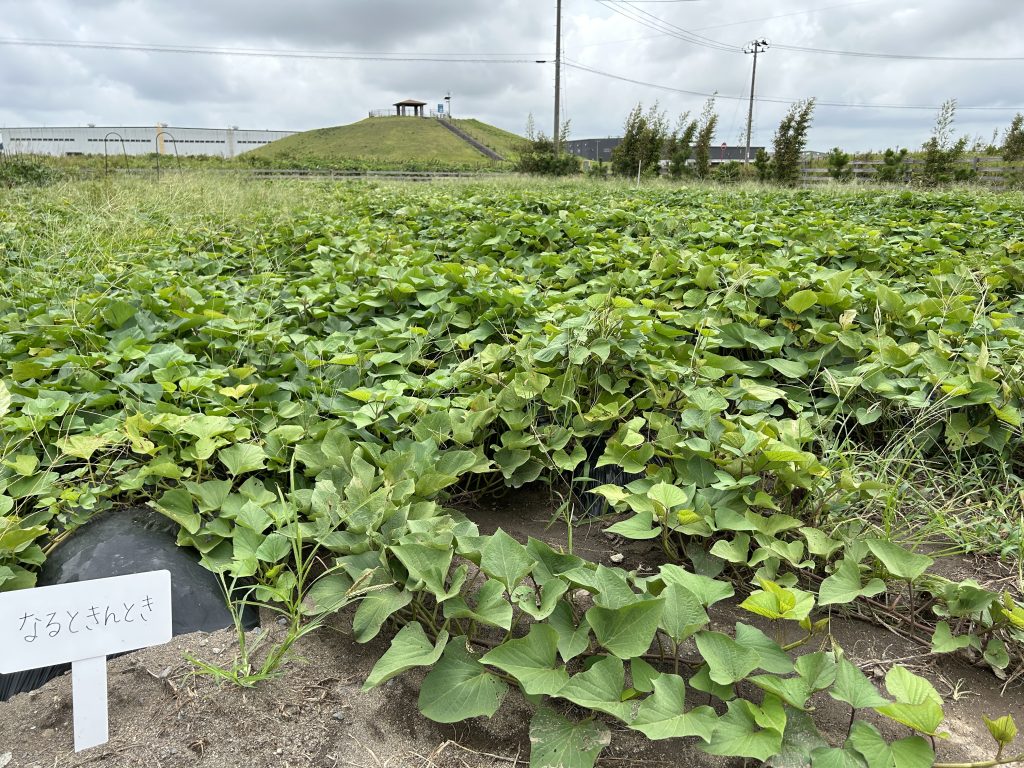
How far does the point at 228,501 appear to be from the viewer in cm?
171

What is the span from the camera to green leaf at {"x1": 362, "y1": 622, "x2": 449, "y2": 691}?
119 cm

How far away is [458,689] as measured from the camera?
123 centimetres

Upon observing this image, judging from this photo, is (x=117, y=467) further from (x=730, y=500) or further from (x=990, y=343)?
(x=990, y=343)

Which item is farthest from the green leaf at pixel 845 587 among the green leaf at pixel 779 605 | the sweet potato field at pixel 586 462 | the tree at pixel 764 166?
the tree at pixel 764 166

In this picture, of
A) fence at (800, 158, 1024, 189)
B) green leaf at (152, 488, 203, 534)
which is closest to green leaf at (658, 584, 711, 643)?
green leaf at (152, 488, 203, 534)

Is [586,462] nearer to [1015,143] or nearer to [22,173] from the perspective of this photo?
[22,173]

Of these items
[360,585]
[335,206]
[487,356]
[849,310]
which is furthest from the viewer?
[335,206]

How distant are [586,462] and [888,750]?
1.14 m

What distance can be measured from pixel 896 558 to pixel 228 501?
162 cm

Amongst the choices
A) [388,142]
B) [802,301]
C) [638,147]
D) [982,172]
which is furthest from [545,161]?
[388,142]

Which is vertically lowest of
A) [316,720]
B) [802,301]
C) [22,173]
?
[316,720]

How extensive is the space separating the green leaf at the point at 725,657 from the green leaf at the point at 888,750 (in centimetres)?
19

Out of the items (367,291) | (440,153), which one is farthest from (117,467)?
(440,153)

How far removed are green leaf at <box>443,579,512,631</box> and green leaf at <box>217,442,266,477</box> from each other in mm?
776
